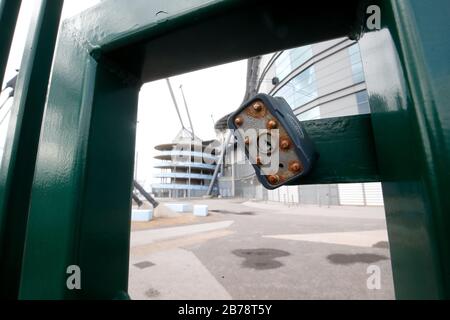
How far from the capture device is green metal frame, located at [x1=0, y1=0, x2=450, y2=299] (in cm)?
62

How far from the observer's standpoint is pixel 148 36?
0.84 metres

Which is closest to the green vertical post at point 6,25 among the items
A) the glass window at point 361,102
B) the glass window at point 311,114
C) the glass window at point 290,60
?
the glass window at point 361,102

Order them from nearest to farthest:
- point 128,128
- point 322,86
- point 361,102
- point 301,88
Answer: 1. point 128,128
2. point 361,102
3. point 322,86
4. point 301,88

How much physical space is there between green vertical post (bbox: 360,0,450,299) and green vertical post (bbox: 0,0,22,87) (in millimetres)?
1284

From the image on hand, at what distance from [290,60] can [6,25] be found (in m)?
24.1

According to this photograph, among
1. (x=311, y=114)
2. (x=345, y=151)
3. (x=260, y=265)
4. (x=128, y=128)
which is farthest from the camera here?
(x=311, y=114)

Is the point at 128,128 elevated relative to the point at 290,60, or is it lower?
lower

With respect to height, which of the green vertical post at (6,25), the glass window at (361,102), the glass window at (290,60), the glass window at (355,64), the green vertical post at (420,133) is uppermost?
the glass window at (290,60)

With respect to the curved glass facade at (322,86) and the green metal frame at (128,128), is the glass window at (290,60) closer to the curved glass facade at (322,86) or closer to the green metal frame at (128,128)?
the curved glass facade at (322,86)

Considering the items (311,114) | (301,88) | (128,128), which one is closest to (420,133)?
(128,128)

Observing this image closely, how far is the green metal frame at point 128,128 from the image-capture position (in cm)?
62

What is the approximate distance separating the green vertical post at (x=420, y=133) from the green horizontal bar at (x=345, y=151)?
9.2 inches

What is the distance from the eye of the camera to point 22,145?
77 centimetres

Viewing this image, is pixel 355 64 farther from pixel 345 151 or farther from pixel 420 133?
pixel 420 133
